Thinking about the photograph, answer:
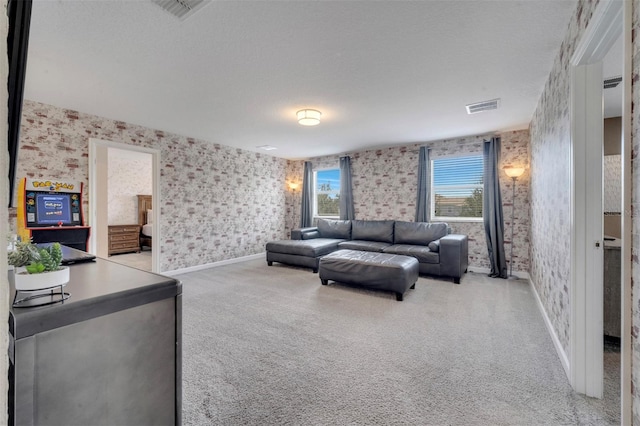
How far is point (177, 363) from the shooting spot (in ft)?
3.70

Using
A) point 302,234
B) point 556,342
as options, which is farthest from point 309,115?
point 556,342

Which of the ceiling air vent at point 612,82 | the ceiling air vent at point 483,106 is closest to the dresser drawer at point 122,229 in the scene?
the ceiling air vent at point 483,106

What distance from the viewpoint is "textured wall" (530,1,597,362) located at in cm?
194

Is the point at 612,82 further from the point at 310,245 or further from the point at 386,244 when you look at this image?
the point at 310,245

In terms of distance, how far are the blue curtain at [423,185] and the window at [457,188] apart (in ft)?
0.64

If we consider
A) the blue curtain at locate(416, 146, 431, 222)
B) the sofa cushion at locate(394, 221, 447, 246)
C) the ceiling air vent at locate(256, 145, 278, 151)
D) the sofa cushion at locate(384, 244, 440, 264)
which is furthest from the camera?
the ceiling air vent at locate(256, 145, 278, 151)

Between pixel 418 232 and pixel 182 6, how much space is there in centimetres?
458

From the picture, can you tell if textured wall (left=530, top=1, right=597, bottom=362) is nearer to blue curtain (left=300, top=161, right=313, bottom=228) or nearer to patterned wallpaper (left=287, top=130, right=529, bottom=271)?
patterned wallpaper (left=287, top=130, right=529, bottom=271)

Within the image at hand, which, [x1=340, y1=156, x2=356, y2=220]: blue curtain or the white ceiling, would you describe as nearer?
the white ceiling

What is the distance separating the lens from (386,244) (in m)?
5.25

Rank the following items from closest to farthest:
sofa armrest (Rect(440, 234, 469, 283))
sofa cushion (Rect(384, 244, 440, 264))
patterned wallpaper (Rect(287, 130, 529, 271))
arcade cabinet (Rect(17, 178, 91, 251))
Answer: arcade cabinet (Rect(17, 178, 91, 251)), sofa armrest (Rect(440, 234, 469, 283)), sofa cushion (Rect(384, 244, 440, 264)), patterned wallpaper (Rect(287, 130, 529, 271))

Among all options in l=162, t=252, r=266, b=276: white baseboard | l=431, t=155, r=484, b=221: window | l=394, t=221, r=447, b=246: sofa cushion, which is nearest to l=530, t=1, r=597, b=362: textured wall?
l=394, t=221, r=447, b=246: sofa cushion

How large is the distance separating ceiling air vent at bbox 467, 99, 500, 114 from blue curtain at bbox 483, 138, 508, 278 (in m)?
1.40

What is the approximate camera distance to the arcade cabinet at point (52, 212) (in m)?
2.96
